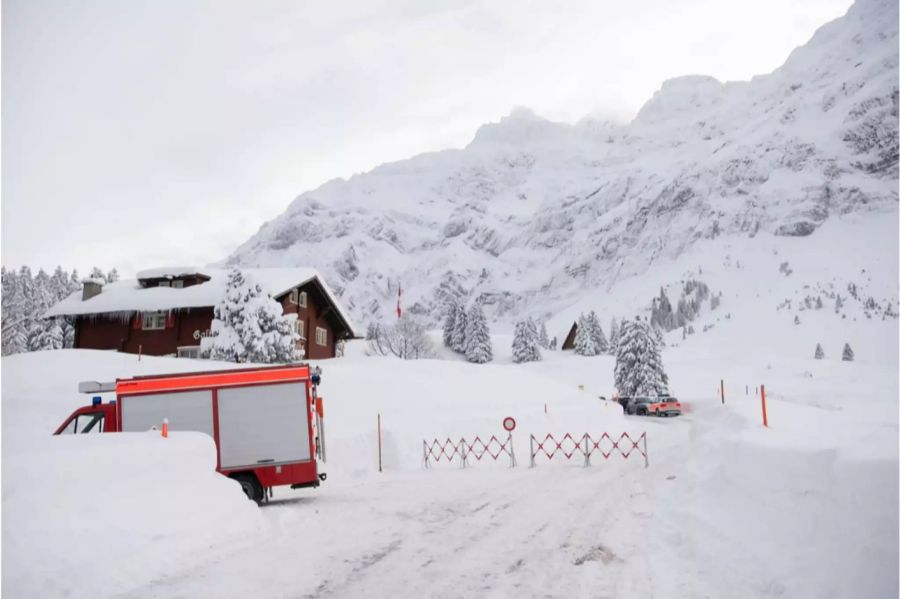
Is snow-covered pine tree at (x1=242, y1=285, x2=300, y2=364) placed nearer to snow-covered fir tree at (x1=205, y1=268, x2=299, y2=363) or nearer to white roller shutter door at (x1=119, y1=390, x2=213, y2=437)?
→ snow-covered fir tree at (x1=205, y1=268, x2=299, y2=363)

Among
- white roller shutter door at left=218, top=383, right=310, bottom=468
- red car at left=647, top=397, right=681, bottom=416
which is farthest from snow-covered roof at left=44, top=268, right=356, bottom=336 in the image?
white roller shutter door at left=218, top=383, right=310, bottom=468

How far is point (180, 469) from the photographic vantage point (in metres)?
10.5

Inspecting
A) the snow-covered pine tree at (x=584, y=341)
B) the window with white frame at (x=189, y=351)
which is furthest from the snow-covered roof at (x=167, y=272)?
the snow-covered pine tree at (x=584, y=341)

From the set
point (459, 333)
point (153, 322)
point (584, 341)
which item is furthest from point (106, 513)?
point (584, 341)

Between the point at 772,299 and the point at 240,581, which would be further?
the point at 772,299

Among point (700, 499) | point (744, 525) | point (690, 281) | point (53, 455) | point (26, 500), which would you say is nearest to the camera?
point (26, 500)

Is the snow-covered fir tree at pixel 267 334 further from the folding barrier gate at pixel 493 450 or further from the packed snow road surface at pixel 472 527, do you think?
the packed snow road surface at pixel 472 527

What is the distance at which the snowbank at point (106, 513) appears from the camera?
24.1ft

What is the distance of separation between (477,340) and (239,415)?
316 feet

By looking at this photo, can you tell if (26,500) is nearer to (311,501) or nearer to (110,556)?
(110,556)

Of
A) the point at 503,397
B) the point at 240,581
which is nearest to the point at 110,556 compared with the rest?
the point at 240,581

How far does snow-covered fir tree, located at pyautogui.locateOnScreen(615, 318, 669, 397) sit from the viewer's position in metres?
56.7

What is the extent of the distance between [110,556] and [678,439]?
78.0ft

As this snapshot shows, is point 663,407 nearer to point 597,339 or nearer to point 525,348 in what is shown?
point 525,348
